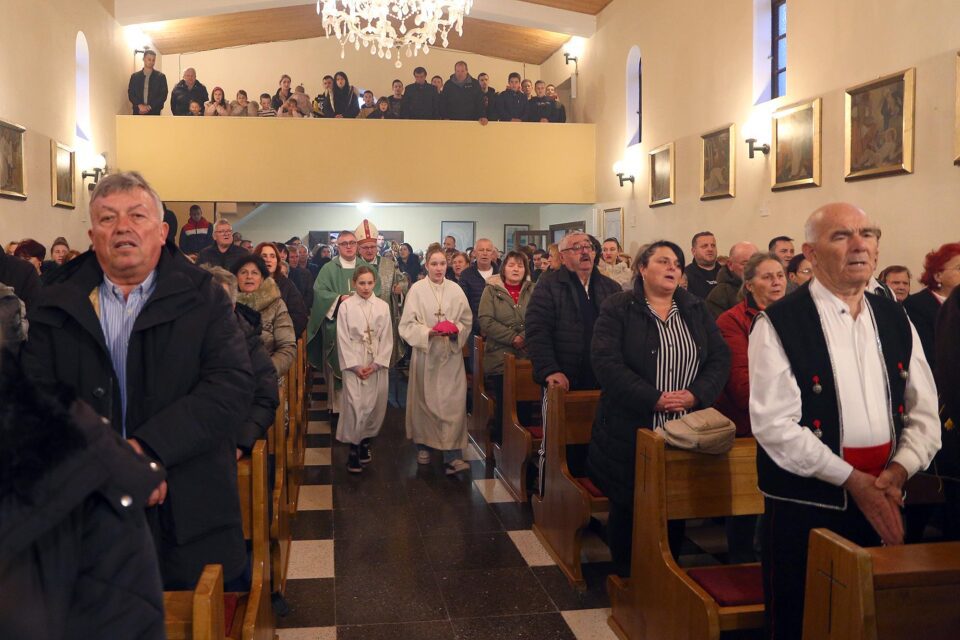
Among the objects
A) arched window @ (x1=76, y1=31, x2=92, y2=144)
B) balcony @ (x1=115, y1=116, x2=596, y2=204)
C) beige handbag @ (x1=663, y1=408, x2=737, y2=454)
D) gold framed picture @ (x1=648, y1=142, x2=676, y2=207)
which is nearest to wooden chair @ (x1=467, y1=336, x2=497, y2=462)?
beige handbag @ (x1=663, y1=408, x2=737, y2=454)

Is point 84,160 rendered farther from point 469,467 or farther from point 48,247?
point 469,467

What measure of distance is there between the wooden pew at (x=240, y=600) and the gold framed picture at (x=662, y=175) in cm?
1006

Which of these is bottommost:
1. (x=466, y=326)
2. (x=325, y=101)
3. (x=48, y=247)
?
(x=466, y=326)

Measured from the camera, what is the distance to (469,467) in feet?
22.2

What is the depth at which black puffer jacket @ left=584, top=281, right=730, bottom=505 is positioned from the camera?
409cm

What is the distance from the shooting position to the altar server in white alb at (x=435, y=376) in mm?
6855

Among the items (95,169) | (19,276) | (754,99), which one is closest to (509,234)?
(95,169)

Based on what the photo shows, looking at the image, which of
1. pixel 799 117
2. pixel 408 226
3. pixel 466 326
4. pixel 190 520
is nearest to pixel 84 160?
pixel 408 226

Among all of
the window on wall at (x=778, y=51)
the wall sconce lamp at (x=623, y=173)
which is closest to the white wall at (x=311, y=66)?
the wall sconce lamp at (x=623, y=173)

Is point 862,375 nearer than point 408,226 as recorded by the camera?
Yes

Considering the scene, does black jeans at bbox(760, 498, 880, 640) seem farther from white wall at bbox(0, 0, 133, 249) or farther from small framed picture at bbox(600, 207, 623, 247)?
small framed picture at bbox(600, 207, 623, 247)

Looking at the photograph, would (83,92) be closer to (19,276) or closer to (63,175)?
(63,175)

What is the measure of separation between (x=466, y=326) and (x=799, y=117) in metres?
4.54

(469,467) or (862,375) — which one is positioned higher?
(862,375)
